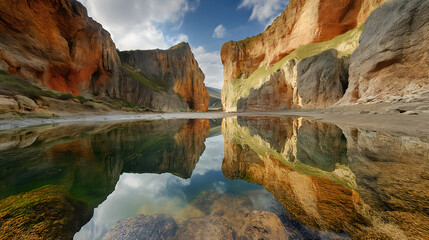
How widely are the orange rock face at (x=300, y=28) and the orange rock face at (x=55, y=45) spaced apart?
26684 millimetres

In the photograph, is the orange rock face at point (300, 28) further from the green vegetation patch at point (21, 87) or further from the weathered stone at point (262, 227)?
the green vegetation patch at point (21, 87)

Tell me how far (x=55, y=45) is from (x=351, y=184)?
26852mm

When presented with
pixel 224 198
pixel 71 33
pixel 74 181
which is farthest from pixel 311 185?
pixel 71 33

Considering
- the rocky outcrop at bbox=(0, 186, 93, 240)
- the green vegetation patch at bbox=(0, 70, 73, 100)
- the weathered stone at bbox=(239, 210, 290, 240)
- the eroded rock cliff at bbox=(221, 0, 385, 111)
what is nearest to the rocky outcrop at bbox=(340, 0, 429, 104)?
the eroded rock cliff at bbox=(221, 0, 385, 111)

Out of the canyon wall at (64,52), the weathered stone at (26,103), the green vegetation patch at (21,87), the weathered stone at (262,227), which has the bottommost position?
the weathered stone at (262,227)

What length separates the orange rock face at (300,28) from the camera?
1898cm

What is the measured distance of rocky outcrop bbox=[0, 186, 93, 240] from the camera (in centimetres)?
112

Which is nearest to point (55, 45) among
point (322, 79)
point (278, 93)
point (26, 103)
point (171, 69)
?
point (26, 103)

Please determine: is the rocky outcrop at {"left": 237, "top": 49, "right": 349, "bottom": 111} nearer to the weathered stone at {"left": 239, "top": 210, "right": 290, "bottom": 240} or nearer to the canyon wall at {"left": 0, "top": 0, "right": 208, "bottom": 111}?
the weathered stone at {"left": 239, "top": 210, "right": 290, "bottom": 240}

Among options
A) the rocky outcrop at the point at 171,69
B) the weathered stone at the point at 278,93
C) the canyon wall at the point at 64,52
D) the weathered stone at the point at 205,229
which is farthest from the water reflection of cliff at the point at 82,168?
the rocky outcrop at the point at 171,69

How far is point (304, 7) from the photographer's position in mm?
22422

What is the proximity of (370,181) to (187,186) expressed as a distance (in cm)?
218

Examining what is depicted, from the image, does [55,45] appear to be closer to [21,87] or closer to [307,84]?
[21,87]

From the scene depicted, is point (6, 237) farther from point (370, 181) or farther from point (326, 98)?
point (326, 98)
